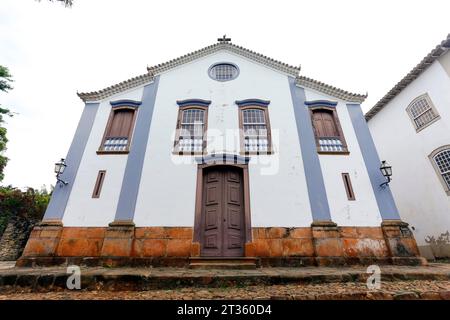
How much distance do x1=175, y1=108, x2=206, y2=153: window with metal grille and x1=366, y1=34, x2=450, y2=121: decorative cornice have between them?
10.3 metres

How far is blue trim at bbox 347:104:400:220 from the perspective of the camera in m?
6.63

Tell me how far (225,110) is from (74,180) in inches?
231

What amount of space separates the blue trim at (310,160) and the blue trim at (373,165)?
1.70 meters

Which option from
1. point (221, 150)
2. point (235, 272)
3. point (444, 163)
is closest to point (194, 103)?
point (221, 150)

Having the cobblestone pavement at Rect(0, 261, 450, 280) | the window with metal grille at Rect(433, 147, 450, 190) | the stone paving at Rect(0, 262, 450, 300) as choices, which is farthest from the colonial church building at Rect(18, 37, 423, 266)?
the window with metal grille at Rect(433, 147, 450, 190)

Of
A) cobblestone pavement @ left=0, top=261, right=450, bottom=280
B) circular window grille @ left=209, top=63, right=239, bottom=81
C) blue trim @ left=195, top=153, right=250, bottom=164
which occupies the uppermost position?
circular window grille @ left=209, top=63, right=239, bottom=81

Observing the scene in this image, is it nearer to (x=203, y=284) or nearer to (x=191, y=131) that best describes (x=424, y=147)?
(x=191, y=131)

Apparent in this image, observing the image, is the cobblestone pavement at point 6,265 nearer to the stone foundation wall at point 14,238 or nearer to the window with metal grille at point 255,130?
the stone foundation wall at point 14,238

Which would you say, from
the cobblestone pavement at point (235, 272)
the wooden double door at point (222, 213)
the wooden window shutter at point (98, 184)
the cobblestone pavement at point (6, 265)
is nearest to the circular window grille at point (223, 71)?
the wooden double door at point (222, 213)

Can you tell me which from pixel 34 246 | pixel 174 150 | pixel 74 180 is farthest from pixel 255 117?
pixel 34 246

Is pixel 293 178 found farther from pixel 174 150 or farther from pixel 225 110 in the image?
pixel 174 150

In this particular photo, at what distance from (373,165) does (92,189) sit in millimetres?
9560

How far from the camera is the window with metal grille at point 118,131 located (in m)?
7.64

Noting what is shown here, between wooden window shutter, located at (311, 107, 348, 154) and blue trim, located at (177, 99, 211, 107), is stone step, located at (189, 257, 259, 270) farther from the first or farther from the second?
blue trim, located at (177, 99, 211, 107)
